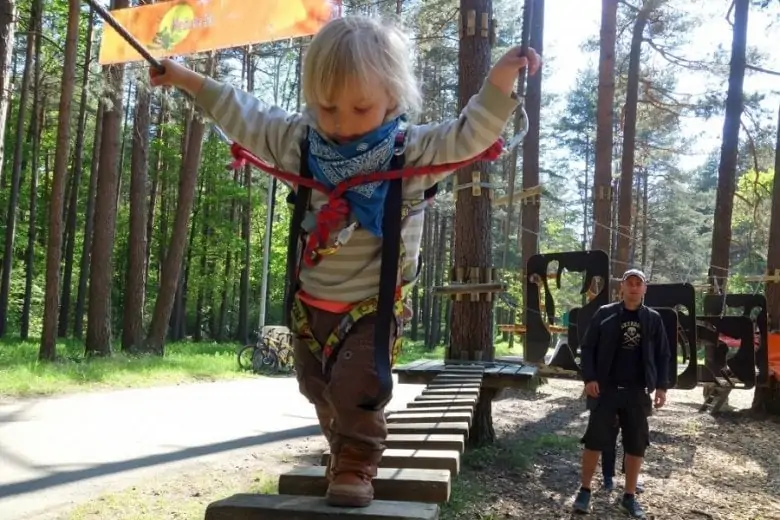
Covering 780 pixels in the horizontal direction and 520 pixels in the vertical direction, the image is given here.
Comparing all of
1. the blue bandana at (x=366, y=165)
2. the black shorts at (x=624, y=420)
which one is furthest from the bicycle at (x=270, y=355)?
the blue bandana at (x=366, y=165)

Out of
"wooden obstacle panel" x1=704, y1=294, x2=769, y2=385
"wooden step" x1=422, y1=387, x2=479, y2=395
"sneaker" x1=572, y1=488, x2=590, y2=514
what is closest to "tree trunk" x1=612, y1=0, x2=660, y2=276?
"wooden obstacle panel" x1=704, y1=294, x2=769, y2=385

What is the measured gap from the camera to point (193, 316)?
1475 inches

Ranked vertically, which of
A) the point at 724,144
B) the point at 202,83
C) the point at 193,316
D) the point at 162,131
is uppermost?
the point at 162,131

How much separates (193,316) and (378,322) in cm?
3741

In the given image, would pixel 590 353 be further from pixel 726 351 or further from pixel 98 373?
pixel 98 373

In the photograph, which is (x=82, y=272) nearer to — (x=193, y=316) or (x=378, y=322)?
(x=193, y=316)

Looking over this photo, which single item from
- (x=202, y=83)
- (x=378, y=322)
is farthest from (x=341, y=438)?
(x=202, y=83)

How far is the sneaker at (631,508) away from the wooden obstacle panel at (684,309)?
2087 mm

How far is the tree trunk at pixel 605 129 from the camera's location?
13.9 meters

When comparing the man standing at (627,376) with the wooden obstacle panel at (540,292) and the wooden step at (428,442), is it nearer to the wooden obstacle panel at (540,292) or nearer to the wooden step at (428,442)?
the wooden obstacle panel at (540,292)

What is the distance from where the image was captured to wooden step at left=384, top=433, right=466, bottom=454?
2.76 meters

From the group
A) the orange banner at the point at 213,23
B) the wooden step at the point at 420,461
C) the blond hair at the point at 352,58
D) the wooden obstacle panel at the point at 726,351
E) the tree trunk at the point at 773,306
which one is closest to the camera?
the blond hair at the point at 352,58

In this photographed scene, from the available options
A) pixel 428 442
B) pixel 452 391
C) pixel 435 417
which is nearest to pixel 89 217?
pixel 452 391

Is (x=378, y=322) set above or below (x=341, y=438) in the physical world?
above
